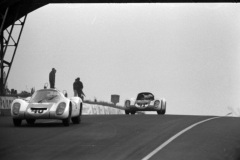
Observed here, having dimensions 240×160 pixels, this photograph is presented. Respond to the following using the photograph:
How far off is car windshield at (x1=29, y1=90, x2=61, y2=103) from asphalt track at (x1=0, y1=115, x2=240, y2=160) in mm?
1046

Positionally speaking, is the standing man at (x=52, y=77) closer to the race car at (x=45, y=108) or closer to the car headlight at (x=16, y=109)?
the race car at (x=45, y=108)

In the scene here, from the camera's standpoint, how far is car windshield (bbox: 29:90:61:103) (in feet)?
65.4

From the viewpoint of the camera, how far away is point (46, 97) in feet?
66.3

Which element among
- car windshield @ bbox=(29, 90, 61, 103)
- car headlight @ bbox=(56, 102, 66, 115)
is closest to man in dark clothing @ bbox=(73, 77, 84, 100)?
car windshield @ bbox=(29, 90, 61, 103)

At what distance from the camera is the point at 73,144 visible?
14.6 m

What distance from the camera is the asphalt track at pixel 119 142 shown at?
1290cm

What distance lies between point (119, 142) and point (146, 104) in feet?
53.8

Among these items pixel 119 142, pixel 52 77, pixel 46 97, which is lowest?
pixel 119 142

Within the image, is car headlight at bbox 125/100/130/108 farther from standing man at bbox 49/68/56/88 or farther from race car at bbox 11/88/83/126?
race car at bbox 11/88/83/126

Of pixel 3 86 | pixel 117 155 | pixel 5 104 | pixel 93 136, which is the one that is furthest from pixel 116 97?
pixel 117 155

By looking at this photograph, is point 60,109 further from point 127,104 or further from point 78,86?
point 78,86

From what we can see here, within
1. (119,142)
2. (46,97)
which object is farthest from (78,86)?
(119,142)

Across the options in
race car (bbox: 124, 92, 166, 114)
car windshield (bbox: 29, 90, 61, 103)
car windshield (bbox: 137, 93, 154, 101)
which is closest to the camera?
car windshield (bbox: 29, 90, 61, 103)

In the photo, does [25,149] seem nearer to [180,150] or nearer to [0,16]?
[180,150]
